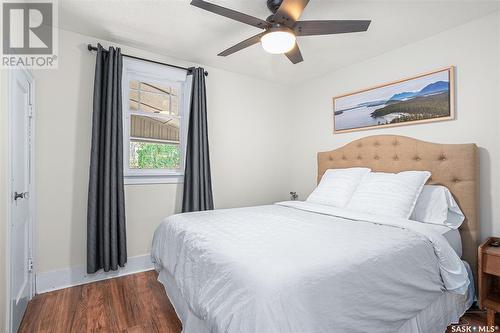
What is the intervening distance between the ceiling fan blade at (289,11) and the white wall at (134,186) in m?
1.80

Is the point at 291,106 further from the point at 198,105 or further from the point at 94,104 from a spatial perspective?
the point at 94,104

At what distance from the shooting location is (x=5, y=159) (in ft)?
5.23

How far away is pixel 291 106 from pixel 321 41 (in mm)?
1545

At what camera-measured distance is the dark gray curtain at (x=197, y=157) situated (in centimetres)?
311

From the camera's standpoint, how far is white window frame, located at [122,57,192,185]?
289 centimetres

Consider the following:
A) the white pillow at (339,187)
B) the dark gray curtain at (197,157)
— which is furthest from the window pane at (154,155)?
the white pillow at (339,187)

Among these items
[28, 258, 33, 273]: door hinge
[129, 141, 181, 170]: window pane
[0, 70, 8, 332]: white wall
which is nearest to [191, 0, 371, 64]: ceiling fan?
[0, 70, 8, 332]: white wall

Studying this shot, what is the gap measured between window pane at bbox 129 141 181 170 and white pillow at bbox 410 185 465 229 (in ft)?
8.66

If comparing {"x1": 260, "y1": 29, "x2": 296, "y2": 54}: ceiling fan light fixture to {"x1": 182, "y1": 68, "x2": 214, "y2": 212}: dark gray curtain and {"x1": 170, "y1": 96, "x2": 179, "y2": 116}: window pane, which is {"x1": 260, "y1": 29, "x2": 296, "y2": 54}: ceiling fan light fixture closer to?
{"x1": 182, "y1": 68, "x2": 214, "y2": 212}: dark gray curtain

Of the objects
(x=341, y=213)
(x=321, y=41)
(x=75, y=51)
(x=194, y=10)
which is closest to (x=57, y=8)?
(x=75, y=51)

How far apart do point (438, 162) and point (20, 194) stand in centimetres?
343

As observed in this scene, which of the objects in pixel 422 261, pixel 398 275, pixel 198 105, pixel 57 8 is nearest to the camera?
pixel 398 275

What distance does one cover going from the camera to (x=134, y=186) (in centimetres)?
293

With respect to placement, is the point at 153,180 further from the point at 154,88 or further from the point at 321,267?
the point at 321,267
